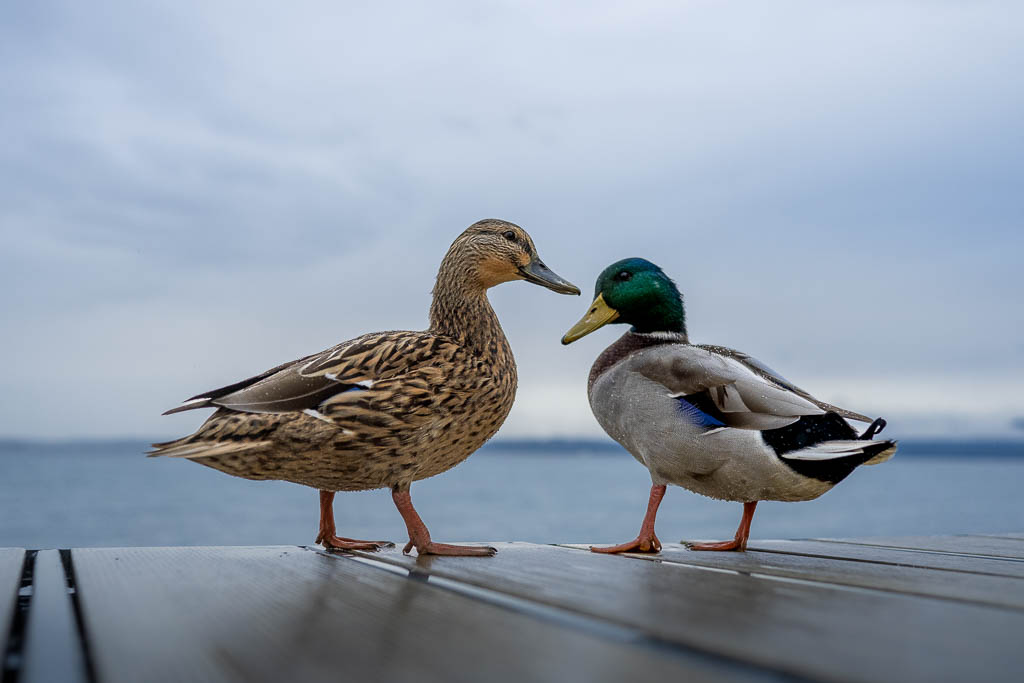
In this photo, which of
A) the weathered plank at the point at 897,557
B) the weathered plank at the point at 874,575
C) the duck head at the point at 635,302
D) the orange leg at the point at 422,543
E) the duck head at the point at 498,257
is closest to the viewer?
the weathered plank at the point at 874,575

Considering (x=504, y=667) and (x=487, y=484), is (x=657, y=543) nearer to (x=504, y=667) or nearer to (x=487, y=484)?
(x=504, y=667)

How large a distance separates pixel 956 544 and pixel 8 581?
10.3 feet

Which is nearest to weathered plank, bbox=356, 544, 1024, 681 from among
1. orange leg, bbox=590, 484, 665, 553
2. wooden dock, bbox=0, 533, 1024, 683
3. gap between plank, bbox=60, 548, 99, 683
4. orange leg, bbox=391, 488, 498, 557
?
wooden dock, bbox=0, 533, 1024, 683

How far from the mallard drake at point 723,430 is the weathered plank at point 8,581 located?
1.66m

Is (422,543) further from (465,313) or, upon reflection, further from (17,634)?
(17,634)

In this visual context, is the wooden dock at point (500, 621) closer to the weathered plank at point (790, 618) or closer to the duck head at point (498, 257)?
the weathered plank at point (790, 618)

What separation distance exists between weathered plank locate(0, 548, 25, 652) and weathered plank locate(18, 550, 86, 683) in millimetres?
33

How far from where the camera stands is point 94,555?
251 centimetres

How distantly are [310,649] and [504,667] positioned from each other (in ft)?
0.99

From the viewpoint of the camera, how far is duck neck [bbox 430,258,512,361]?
9.82ft

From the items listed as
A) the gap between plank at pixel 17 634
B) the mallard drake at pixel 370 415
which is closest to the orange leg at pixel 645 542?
the mallard drake at pixel 370 415

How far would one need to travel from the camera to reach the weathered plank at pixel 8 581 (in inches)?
57.1

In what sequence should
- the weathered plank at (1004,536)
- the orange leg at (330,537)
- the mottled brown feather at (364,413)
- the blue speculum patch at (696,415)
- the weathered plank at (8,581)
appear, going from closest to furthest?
the weathered plank at (8,581)
the mottled brown feather at (364,413)
the orange leg at (330,537)
the blue speculum patch at (696,415)
the weathered plank at (1004,536)

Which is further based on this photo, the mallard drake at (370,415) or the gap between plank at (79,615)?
the mallard drake at (370,415)
